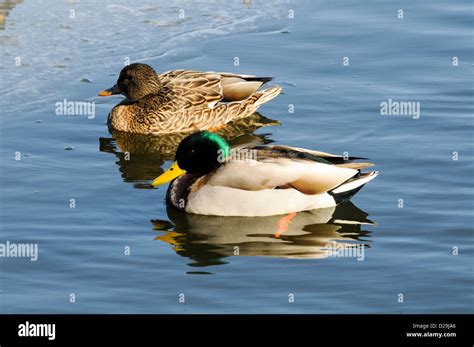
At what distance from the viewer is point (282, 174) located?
11617 mm

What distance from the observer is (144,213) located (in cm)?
1162

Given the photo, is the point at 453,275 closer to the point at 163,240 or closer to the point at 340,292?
the point at 340,292

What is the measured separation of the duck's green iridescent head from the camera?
11.9 metres

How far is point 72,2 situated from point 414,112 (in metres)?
6.25

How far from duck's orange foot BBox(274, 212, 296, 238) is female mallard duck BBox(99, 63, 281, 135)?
Answer: 3515 millimetres

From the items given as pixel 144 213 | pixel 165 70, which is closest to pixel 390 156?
pixel 144 213

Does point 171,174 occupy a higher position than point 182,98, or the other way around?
point 182,98

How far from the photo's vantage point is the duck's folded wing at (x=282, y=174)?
11602 mm

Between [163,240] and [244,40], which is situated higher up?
[244,40]

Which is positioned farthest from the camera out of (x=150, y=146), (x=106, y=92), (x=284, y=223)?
(x=106, y=92)

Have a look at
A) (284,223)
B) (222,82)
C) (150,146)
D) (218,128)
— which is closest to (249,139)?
(218,128)

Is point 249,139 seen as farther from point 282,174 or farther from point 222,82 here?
point 282,174

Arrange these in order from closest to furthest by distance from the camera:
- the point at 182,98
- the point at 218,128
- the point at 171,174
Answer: the point at 171,174
the point at 182,98
the point at 218,128

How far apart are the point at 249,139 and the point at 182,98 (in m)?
1.14
